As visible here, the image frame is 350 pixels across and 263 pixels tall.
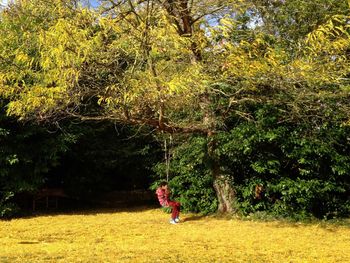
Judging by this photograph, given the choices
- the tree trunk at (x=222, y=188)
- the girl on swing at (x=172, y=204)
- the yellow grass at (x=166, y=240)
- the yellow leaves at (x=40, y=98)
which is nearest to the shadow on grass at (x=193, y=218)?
the yellow grass at (x=166, y=240)

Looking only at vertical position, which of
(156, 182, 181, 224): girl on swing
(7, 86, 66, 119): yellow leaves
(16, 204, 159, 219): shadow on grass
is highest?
(7, 86, 66, 119): yellow leaves

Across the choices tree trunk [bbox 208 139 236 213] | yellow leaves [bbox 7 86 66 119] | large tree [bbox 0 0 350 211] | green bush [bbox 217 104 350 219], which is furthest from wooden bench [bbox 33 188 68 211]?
green bush [bbox 217 104 350 219]

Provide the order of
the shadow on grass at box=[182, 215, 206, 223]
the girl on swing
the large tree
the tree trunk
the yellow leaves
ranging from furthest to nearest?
the tree trunk < the shadow on grass at box=[182, 215, 206, 223] < the girl on swing < the yellow leaves < the large tree

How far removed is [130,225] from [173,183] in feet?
8.38

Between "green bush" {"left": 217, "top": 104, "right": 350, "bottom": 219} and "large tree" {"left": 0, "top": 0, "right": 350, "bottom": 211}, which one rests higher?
"large tree" {"left": 0, "top": 0, "right": 350, "bottom": 211}

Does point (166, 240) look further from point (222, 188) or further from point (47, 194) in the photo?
point (47, 194)

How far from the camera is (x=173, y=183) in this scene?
12.6 metres

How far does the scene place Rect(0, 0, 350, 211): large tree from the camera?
8.06 meters

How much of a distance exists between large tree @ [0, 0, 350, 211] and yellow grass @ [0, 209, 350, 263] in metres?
2.33

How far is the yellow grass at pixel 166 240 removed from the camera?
22.1 feet

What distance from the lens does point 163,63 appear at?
8906 millimetres

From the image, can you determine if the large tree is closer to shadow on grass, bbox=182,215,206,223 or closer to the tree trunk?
the tree trunk

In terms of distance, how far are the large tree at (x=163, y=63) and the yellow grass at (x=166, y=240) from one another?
2332 millimetres

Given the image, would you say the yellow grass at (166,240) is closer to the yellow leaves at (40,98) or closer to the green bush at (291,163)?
the green bush at (291,163)
